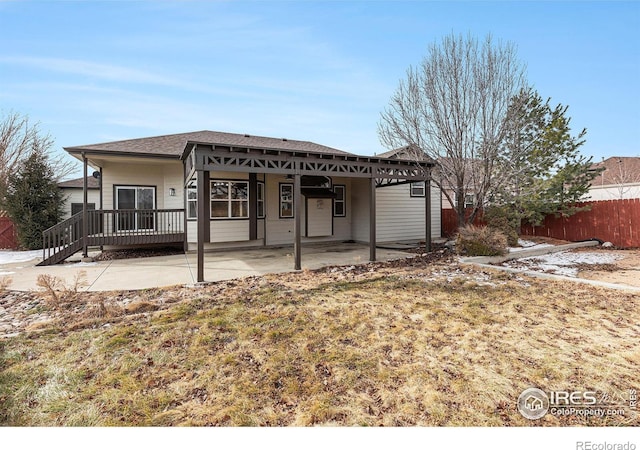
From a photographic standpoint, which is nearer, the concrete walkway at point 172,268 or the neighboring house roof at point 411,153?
the concrete walkway at point 172,268

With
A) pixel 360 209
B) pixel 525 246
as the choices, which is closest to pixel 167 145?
pixel 360 209

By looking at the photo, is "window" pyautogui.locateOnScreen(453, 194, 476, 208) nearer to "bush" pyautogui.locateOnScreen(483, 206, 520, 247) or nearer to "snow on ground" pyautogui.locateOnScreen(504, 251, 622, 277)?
"bush" pyautogui.locateOnScreen(483, 206, 520, 247)

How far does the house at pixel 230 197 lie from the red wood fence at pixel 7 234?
5.13 m

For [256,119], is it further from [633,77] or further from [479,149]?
[633,77]

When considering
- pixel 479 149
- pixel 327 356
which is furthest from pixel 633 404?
pixel 479 149

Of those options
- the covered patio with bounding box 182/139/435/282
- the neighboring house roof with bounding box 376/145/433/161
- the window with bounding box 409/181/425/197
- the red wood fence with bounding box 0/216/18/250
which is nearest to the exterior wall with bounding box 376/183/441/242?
the window with bounding box 409/181/425/197

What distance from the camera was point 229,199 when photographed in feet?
36.7

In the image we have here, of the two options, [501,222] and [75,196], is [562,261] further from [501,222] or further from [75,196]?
[75,196]

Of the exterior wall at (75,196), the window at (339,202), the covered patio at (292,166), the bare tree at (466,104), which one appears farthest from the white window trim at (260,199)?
the exterior wall at (75,196)

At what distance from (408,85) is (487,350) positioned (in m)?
9.15

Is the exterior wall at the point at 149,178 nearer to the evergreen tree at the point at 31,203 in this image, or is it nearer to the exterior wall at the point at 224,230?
the exterior wall at the point at 224,230

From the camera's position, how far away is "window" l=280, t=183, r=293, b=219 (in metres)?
12.6

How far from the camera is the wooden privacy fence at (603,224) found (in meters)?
11.6

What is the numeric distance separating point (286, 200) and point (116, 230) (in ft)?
19.9
